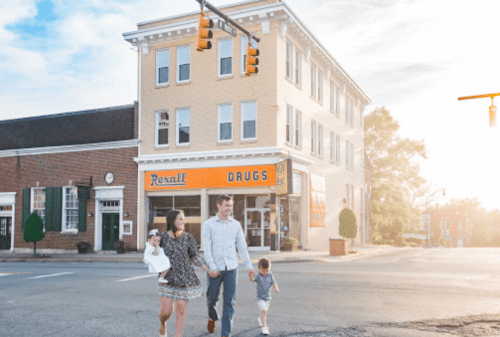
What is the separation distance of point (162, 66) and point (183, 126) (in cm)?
382

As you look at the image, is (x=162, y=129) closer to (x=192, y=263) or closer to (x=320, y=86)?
(x=320, y=86)

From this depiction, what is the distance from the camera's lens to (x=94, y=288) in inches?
494

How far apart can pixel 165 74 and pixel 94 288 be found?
18142mm

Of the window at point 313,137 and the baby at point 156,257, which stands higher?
the window at point 313,137

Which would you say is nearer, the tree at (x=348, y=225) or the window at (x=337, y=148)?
the tree at (x=348, y=225)

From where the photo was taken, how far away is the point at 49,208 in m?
29.9

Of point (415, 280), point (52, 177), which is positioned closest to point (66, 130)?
point (52, 177)

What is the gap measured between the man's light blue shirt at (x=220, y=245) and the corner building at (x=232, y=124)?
18396 millimetres

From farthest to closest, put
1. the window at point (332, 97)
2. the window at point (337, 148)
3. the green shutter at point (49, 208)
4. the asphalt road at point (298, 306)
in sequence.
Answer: the window at point (337, 148)
the window at point (332, 97)
the green shutter at point (49, 208)
the asphalt road at point (298, 306)

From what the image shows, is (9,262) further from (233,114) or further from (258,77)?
(258,77)

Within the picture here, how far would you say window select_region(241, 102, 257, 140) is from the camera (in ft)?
86.0

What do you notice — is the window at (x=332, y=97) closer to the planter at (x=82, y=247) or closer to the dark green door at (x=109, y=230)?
the dark green door at (x=109, y=230)

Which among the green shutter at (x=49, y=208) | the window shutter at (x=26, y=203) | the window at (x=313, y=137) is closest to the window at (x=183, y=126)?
the window at (x=313, y=137)

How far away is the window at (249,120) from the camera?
86.0ft
